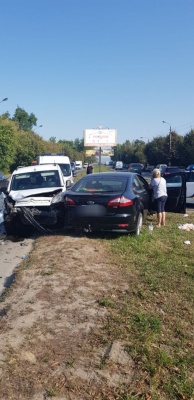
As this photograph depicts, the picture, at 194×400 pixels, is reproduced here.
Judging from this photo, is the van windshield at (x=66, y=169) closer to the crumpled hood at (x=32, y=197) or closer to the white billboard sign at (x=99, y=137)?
the crumpled hood at (x=32, y=197)

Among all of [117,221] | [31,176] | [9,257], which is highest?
[31,176]

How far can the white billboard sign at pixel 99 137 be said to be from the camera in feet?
158

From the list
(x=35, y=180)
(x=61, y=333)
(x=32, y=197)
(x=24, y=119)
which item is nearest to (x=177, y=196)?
(x=35, y=180)

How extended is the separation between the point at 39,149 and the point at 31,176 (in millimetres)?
48083

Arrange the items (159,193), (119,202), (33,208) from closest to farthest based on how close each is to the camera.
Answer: (119,202), (33,208), (159,193)

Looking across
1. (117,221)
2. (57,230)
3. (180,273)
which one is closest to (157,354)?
(180,273)

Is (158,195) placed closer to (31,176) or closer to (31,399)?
(31,176)

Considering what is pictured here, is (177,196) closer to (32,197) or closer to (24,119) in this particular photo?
(32,197)

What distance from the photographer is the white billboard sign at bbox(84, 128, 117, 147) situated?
1900 inches

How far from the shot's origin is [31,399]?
2885 mm

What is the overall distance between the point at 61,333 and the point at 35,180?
6.98m

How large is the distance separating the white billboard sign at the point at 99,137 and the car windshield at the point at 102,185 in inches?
1573

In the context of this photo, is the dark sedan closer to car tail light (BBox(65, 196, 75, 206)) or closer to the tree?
car tail light (BBox(65, 196, 75, 206))

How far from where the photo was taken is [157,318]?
4285 mm
